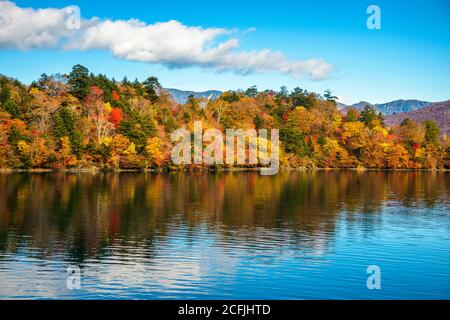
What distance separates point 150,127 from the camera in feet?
228

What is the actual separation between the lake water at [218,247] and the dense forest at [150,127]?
27093mm

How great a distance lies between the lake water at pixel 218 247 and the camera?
14.2 m

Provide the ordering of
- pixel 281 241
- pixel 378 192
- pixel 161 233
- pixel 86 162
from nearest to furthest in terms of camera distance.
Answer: pixel 281 241 < pixel 161 233 < pixel 378 192 < pixel 86 162

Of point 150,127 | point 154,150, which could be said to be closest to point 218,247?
point 154,150

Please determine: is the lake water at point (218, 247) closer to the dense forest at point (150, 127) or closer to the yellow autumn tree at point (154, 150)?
the dense forest at point (150, 127)

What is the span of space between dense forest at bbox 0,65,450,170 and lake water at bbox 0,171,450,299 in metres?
27.1

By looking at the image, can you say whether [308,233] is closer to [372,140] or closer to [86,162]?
[86,162]

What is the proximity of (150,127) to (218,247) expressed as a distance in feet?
170

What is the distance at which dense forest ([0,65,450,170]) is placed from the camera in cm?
6088

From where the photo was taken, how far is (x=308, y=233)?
73.9 ft

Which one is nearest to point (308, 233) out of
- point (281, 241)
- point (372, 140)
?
point (281, 241)

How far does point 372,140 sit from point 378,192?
49.1 metres
